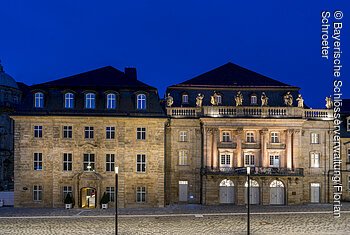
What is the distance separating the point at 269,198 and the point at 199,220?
16.9 metres

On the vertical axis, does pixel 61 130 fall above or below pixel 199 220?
above

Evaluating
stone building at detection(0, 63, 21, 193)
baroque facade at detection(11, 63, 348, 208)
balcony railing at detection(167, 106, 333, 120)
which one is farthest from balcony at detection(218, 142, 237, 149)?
stone building at detection(0, 63, 21, 193)

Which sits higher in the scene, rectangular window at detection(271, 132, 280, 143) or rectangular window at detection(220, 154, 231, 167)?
rectangular window at detection(271, 132, 280, 143)

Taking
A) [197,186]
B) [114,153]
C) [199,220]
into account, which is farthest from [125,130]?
[199,220]

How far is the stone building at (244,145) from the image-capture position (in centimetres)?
5444

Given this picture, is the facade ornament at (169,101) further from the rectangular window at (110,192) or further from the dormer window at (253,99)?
the rectangular window at (110,192)

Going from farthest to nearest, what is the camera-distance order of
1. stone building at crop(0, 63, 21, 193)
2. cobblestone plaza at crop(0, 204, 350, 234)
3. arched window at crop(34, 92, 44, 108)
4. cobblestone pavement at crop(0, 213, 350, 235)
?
stone building at crop(0, 63, 21, 193)
arched window at crop(34, 92, 44, 108)
cobblestone plaza at crop(0, 204, 350, 234)
cobblestone pavement at crop(0, 213, 350, 235)

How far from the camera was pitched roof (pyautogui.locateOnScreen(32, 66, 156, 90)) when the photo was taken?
172 ft

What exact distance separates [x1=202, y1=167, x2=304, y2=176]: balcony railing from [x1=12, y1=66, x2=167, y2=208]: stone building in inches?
242

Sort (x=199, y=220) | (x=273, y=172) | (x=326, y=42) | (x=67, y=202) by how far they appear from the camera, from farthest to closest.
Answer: (x=273, y=172) < (x=67, y=202) < (x=199, y=220) < (x=326, y=42)

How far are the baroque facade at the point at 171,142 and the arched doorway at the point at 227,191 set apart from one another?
11 cm

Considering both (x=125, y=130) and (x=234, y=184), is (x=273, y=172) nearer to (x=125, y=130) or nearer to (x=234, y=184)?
(x=234, y=184)

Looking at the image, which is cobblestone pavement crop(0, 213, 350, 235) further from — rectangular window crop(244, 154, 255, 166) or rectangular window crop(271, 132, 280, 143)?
rectangular window crop(271, 132, 280, 143)

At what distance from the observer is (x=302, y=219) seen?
133ft
